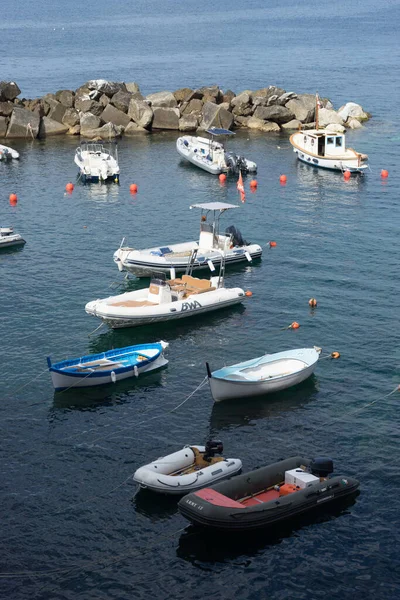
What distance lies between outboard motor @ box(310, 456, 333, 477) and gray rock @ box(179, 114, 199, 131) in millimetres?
75053

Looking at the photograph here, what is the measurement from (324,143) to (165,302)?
4410 centimetres

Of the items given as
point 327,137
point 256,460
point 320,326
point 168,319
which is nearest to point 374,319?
point 320,326

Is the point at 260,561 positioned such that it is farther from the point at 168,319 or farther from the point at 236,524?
the point at 168,319

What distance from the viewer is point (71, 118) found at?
106 metres

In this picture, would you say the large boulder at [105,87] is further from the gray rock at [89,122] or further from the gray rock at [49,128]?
the gray rock at [49,128]

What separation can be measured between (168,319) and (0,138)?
57.4m

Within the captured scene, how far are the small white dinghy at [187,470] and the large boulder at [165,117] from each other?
2929 inches

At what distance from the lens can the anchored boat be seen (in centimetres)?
3281

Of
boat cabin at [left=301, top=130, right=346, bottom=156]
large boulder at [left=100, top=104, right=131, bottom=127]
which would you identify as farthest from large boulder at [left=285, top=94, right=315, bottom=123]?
large boulder at [left=100, top=104, right=131, bottom=127]

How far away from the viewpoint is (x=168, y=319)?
53531 mm

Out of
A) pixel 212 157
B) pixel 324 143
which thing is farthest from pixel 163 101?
pixel 324 143

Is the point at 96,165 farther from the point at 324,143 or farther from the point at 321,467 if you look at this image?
the point at 321,467

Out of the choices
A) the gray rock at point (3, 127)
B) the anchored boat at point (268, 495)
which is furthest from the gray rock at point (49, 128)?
the anchored boat at point (268, 495)

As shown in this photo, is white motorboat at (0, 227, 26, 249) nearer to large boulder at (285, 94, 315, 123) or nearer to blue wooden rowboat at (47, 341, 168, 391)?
blue wooden rowboat at (47, 341, 168, 391)
